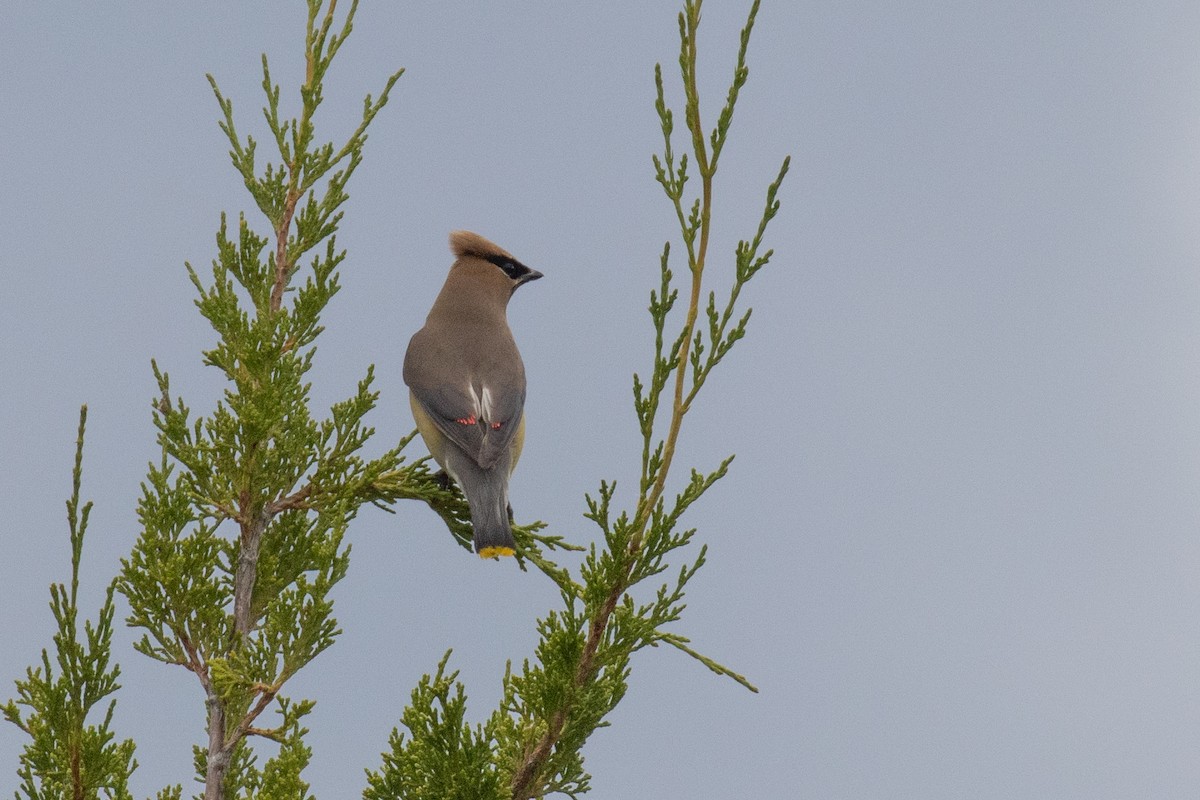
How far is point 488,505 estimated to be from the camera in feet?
18.0

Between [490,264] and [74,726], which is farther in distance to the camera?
[490,264]

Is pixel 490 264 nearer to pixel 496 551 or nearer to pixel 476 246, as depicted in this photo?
pixel 476 246

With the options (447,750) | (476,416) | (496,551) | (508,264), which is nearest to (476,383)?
(476,416)

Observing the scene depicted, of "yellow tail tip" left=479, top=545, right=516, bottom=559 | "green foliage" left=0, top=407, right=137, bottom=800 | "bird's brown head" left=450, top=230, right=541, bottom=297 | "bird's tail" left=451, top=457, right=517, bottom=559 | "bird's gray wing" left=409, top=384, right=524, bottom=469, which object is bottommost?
"green foliage" left=0, top=407, right=137, bottom=800

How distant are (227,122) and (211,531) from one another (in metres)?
1.72

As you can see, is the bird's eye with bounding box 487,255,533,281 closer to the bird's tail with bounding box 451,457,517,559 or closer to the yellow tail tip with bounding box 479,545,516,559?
the bird's tail with bounding box 451,457,517,559

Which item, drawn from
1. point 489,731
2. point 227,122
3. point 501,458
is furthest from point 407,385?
point 489,731

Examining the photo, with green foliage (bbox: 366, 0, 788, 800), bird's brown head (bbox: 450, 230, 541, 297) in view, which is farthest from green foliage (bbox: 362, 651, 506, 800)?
bird's brown head (bbox: 450, 230, 541, 297)

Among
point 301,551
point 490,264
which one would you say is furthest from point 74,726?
point 490,264

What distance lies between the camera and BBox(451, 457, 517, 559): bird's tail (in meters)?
5.32

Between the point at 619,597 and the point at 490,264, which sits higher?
the point at 490,264

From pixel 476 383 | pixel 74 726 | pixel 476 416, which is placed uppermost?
pixel 476 383

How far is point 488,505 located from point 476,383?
83 centimetres

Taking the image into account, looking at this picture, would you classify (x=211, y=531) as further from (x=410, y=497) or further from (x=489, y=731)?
(x=489, y=731)
